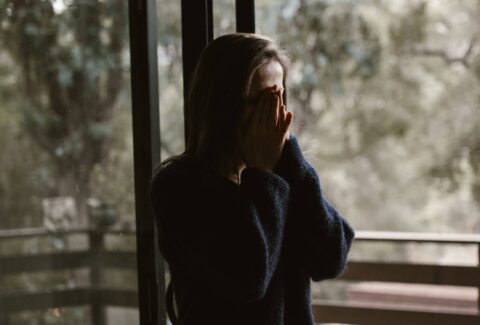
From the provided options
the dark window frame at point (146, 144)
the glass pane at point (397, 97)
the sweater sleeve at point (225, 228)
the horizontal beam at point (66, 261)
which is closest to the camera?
the sweater sleeve at point (225, 228)

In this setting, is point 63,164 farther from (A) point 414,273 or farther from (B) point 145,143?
(A) point 414,273

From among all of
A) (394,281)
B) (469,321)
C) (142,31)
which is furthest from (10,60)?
(469,321)

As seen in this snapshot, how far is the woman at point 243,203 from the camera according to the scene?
2.89 ft

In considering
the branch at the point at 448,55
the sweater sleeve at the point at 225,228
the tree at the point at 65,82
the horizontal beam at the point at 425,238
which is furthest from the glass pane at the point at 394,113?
the sweater sleeve at the point at 225,228

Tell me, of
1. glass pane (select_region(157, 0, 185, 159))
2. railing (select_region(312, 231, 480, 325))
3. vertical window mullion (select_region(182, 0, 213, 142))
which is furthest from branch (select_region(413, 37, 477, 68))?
vertical window mullion (select_region(182, 0, 213, 142))

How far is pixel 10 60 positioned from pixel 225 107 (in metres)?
0.83

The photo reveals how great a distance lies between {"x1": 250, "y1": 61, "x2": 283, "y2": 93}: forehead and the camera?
36.2 inches

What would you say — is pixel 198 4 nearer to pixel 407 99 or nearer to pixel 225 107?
pixel 225 107

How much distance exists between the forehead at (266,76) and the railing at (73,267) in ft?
1.78

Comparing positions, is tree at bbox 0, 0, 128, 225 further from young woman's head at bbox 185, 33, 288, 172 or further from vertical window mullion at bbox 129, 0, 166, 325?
young woman's head at bbox 185, 33, 288, 172

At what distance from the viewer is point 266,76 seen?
0.93 metres

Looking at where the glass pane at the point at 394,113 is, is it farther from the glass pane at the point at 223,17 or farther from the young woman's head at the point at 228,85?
the young woman's head at the point at 228,85

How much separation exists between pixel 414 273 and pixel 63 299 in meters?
1.82

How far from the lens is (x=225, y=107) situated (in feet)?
3.02
